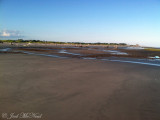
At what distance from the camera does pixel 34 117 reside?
10.9 feet

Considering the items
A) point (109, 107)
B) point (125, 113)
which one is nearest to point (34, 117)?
point (109, 107)

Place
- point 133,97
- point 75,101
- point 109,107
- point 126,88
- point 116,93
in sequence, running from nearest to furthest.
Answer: point 109,107, point 75,101, point 133,97, point 116,93, point 126,88

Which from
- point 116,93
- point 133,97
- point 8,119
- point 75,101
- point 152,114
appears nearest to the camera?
point 8,119

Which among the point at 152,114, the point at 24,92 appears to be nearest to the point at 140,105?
the point at 152,114

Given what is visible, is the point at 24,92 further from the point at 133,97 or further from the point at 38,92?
the point at 133,97

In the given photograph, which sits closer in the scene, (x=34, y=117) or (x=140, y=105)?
(x=34, y=117)

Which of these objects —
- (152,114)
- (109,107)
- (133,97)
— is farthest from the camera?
(133,97)

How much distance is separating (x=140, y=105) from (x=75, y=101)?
2088 mm

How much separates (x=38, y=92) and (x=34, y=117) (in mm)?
1679

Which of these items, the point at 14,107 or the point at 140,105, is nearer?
the point at 14,107

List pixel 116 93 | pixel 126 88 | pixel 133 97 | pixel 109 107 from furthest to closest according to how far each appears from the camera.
A: pixel 126 88 → pixel 116 93 → pixel 133 97 → pixel 109 107

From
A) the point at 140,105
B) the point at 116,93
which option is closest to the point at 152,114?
the point at 140,105

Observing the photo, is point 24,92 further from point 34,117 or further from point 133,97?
point 133,97

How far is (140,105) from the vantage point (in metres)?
4.12
